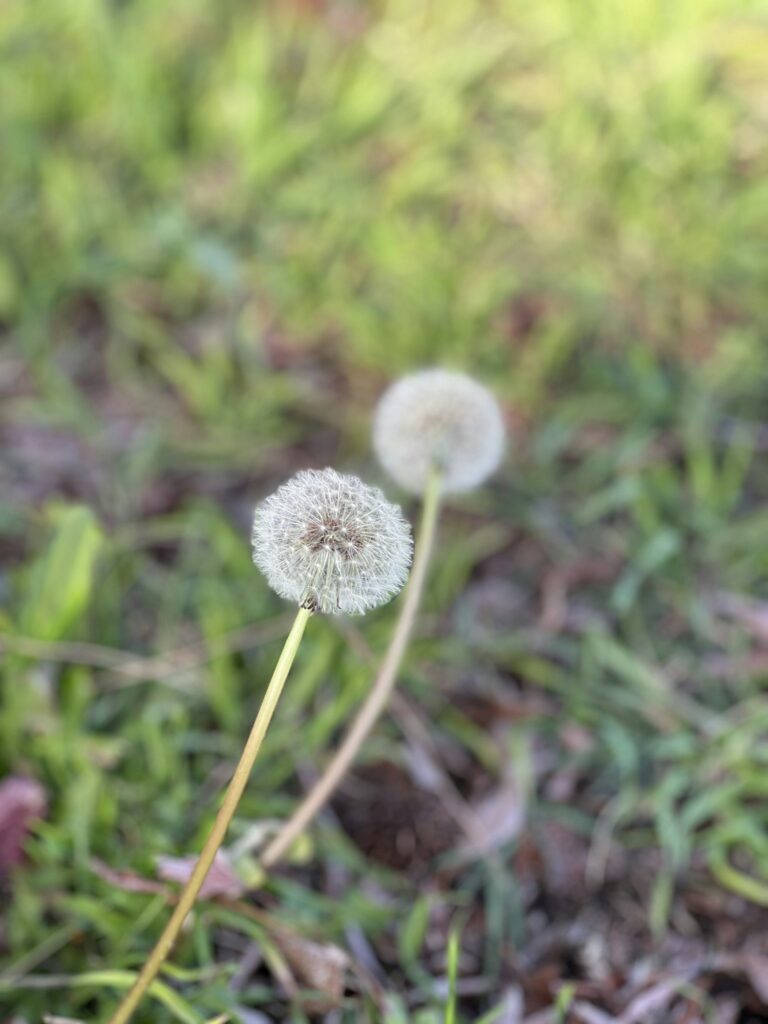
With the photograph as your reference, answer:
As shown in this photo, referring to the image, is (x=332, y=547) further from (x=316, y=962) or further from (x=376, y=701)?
(x=316, y=962)

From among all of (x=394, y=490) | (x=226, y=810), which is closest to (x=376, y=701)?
(x=226, y=810)

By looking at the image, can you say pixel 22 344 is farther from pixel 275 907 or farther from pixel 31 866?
pixel 275 907

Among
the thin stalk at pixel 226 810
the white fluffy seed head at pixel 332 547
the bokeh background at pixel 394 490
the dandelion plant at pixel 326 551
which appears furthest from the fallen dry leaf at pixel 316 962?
the white fluffy seed head at pixel 332 547

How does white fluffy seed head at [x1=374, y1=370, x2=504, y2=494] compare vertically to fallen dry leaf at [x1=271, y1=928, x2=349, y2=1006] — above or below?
above

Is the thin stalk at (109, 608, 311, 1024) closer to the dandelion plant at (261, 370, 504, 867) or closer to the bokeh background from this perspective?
the bokeh background

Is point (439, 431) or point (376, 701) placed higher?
point (439, 431)

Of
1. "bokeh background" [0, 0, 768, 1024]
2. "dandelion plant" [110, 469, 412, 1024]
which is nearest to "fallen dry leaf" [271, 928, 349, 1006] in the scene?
"bokeh background" [0, 0, 768, 1024]

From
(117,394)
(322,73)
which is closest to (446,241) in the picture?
(322,73)
